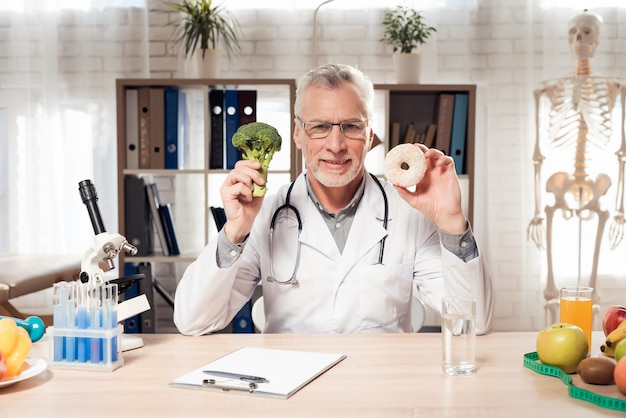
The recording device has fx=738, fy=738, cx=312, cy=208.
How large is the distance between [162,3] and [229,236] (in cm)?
265

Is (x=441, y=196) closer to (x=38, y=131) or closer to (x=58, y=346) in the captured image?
(x=58, y=346)

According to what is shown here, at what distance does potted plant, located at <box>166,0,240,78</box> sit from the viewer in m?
3.85

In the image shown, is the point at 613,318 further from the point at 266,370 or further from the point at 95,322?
the point at 95,322

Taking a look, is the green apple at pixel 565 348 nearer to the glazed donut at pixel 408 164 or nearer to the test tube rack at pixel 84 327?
the glazed donut at pixel 408 164

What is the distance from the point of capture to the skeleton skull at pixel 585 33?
3830 millimetres

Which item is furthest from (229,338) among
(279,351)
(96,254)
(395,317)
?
(395,317)

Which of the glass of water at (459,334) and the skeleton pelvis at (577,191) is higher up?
the skeleton pelvis at (577,191)

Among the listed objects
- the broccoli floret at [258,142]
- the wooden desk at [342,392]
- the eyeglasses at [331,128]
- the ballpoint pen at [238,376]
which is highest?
the eyeglasses at [331,128]

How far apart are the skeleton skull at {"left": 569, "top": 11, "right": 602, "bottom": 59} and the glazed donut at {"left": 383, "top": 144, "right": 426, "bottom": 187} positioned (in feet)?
7.42

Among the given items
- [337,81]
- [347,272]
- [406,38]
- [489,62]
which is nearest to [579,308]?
[347,272]

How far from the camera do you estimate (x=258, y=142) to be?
1.86 m

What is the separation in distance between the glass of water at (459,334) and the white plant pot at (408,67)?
8.35 ft

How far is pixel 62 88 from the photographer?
165 inches

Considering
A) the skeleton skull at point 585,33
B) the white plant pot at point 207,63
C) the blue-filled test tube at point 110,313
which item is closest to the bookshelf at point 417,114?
the skeleton skull at point 585,33
